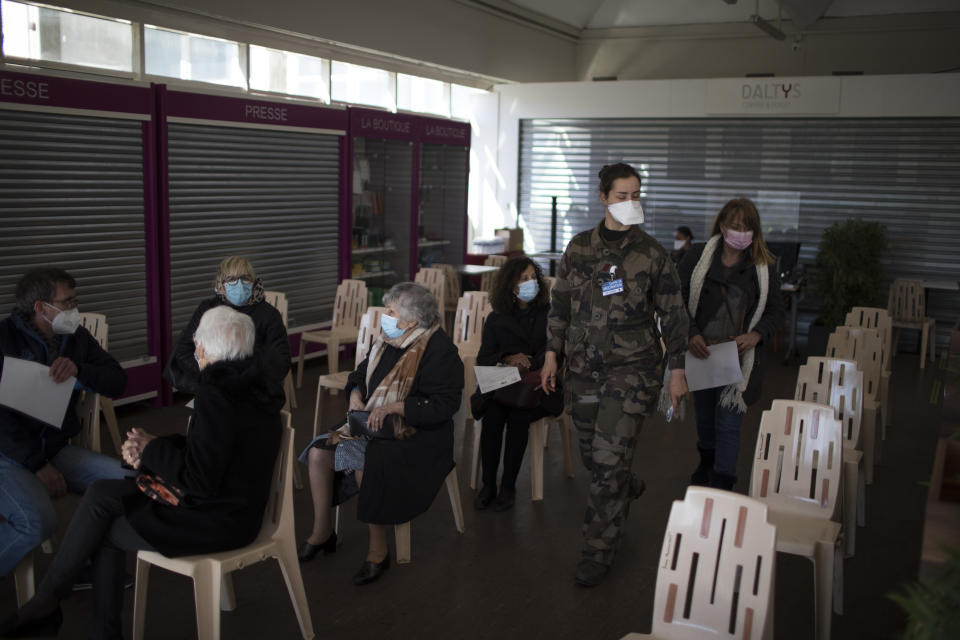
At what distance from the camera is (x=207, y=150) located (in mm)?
6969

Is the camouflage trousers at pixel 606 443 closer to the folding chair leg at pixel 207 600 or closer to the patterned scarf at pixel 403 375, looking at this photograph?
the patterned scarf at pixel 403 375

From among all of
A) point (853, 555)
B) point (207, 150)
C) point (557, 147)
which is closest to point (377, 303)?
point (207, 150)

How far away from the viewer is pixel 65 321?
3.80 meters

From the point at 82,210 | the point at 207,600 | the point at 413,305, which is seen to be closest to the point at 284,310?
the point at 82,210

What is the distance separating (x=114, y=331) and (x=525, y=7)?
27.9 ft

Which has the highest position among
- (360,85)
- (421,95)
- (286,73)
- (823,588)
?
(421,95)

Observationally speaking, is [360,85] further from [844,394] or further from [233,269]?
[844,394]

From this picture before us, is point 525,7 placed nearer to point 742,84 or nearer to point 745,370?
point 742,84

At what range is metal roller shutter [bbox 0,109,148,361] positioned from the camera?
18.4 feet

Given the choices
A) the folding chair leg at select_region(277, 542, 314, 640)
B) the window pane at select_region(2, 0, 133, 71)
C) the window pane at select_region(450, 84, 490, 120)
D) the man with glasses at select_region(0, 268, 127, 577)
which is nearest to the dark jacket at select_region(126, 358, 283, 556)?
the folding chair leg at select_region(277, 542, 314, 640)

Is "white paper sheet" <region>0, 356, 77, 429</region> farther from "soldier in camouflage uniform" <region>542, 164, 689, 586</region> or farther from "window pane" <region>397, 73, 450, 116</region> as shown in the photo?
"window pane" <region>397, 73, 450, 116</region>

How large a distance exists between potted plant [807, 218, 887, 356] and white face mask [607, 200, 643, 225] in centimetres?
605

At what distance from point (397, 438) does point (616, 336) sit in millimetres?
1086

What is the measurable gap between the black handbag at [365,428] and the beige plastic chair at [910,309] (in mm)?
7065
